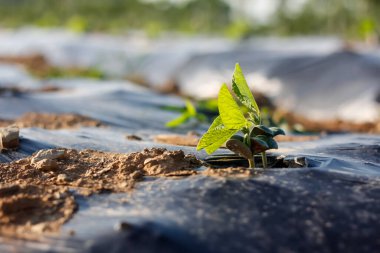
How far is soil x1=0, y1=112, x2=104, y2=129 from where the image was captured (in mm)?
2580

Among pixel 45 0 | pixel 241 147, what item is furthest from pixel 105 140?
pixel 45 0

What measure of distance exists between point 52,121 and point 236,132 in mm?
1460

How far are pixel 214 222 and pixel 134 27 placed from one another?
14116 millimetres

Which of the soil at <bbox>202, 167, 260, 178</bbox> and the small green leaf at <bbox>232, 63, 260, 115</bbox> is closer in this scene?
the soil at <bbox>202, 167, 260, 178</bbox>

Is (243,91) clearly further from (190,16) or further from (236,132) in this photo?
(190,16)

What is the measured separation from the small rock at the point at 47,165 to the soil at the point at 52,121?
3.23ft

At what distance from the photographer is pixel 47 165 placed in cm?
155

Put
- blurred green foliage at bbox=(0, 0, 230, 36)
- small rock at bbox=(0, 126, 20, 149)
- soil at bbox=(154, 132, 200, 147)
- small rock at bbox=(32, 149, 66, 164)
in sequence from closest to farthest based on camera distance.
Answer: small rock at bbox=(32, 149, 66, 164) < small rock at bbox=(0, 126, 20, 149) < soil at bbox=(154, 132, 200, 147) < blurred green foliage at bbox=(0, 0, 230, 36)

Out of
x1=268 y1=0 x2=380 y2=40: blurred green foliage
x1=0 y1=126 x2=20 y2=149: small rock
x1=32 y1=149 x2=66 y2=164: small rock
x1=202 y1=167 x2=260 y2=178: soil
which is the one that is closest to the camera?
x1=202 y1=167 x2=260 y2=178: soil

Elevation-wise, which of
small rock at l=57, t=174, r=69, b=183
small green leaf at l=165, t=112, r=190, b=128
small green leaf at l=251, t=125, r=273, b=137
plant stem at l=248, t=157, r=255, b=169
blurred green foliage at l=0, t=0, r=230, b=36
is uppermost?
blurred green foliage at l=0, t=0, r=230, b=36

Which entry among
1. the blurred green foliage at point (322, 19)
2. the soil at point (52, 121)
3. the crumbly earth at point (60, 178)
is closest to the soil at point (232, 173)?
the crumbly earth at point (60, 178)

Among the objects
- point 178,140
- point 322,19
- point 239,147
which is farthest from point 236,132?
point 322,19

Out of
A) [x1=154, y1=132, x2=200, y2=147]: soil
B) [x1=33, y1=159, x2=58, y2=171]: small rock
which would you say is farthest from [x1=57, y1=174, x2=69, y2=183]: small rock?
[x1=154, y1=132, x2=200, y2=147]: soil

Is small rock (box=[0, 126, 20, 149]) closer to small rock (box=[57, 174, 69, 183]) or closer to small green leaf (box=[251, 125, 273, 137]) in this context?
small rock (box=[57, 174, 69, 183])
